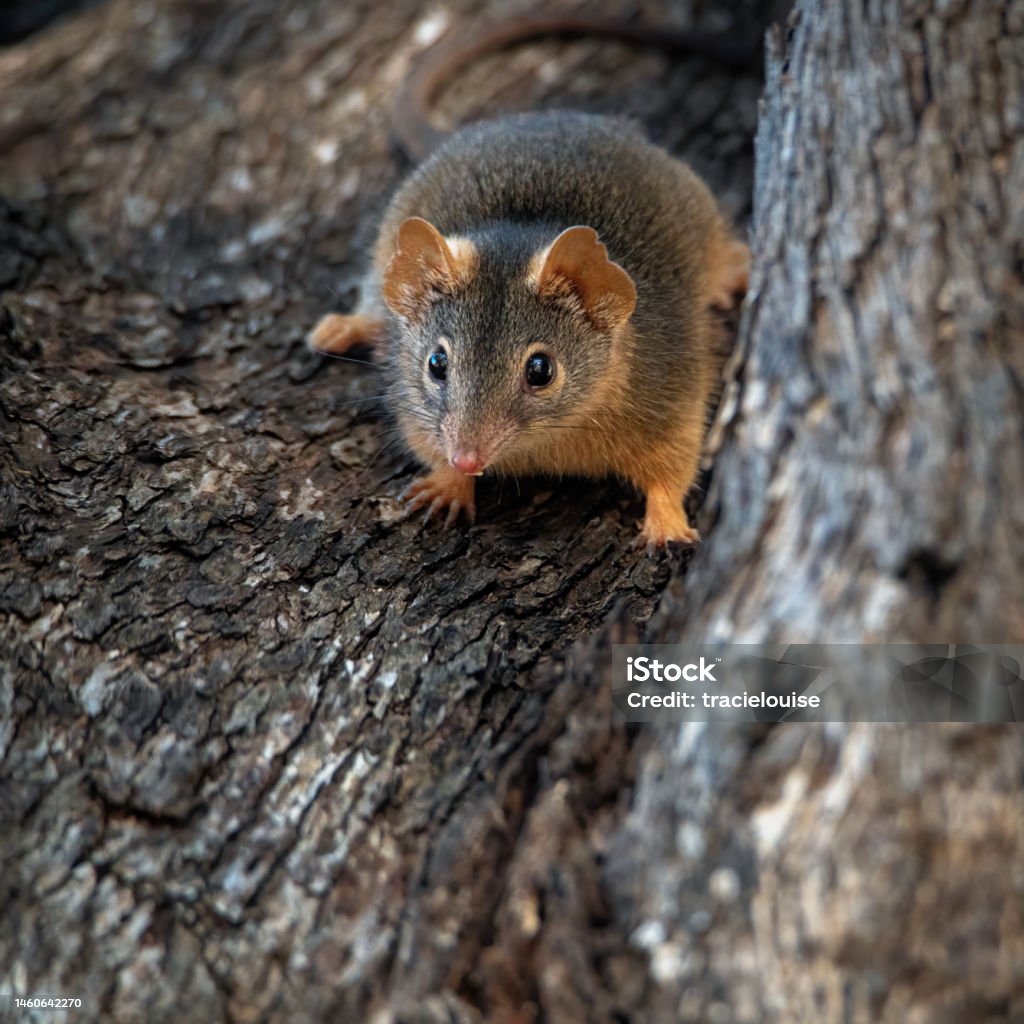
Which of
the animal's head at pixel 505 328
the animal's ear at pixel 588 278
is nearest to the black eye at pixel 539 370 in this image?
the animal's head at pixel 505 328

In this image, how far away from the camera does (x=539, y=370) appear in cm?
433

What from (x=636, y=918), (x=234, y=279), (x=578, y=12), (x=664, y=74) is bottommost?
(x=636, y=918)

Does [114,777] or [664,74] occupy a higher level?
[664,74]

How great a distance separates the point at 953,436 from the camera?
246 cm

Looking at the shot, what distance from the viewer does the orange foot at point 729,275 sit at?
536 centimetres

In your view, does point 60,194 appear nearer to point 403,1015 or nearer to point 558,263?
point 558,263

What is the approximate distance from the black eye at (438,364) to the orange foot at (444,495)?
38cm

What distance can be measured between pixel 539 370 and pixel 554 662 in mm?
1428

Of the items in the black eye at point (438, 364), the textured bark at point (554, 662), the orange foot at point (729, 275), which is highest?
the orange foot at point (729, 275)

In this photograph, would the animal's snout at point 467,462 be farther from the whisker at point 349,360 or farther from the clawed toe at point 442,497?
the whisker at point 349,360

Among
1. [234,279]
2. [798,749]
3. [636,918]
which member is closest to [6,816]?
[636,918]

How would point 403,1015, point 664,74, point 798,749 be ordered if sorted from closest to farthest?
point 798,749 → point 403,1015 → point 664,74

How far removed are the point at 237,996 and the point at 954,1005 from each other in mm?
1630

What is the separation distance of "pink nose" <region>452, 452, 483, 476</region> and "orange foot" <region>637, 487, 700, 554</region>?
2.19ft
